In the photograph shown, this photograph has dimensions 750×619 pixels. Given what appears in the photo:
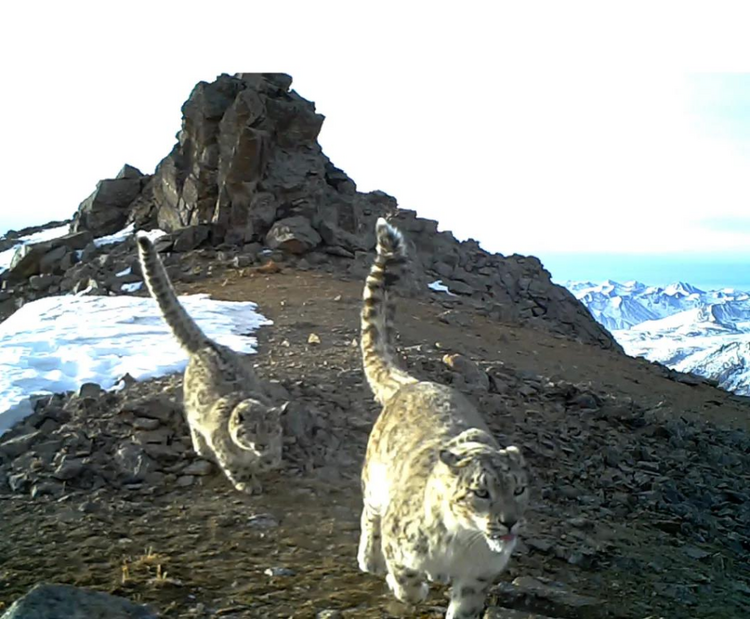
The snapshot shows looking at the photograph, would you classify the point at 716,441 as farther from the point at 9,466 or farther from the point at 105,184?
the point at 105,184

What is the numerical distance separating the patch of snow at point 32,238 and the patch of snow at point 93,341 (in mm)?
12320

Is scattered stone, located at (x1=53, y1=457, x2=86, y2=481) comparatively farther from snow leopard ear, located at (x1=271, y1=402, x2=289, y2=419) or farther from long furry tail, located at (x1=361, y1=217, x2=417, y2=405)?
long furry tail, located at (x1=361, y1=217, x2=417, y2=405)

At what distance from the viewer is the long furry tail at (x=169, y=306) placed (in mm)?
9714

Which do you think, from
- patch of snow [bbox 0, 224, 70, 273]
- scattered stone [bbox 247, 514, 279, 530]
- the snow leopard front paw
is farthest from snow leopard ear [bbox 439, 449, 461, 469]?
patch of snow [bbox 0, 224, 70, 273]

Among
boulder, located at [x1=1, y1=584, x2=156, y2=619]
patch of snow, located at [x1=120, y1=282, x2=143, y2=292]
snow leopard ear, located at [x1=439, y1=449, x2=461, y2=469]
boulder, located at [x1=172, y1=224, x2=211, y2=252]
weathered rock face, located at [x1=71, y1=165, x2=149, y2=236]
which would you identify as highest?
weathered rock face, located at [x1=71, y1=165, x2=149, y2=236]

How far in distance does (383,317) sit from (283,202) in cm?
1648

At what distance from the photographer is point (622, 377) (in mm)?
17172

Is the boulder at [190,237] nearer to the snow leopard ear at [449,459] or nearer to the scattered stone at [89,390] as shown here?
the scattered stone at [89,390]

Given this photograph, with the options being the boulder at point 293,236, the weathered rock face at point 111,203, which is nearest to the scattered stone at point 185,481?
the boulder at point 293,236

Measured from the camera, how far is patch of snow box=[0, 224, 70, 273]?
2792 cm

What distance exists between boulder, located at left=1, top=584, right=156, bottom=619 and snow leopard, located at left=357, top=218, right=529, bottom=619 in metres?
1.57

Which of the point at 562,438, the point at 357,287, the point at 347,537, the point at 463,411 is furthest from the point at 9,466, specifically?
the point at 357,287

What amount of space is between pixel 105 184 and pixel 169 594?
81.1 ft

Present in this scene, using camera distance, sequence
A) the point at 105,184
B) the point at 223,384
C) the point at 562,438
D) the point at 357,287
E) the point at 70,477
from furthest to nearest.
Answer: the point at 105,184
the point at 357,287
the point at 562,438
the point at 223,384
the point at 70,477
